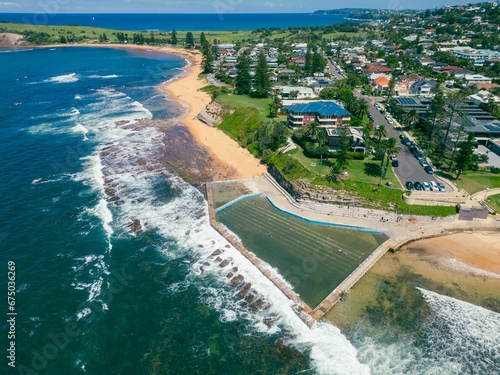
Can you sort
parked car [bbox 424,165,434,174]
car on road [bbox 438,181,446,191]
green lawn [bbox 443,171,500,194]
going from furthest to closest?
parked car [bbox 424,165,434,174] < green lawn [bbox 443,171,500,194] < car on road [bbox 438,181,446,191]

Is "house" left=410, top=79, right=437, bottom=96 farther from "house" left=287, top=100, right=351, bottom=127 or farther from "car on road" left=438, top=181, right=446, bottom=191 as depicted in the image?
"car on road" left=438, top=181, right=446, bottom=191

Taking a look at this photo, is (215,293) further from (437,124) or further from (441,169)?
(437,124)

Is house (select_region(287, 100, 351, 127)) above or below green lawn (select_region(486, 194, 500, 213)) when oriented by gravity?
above

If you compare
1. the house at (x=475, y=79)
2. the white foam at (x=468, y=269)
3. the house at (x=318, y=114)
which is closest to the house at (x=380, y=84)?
the house at (x=475, y=79)

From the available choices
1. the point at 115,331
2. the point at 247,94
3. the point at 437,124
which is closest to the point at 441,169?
the point at 437,124

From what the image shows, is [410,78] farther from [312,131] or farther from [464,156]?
[464,156]

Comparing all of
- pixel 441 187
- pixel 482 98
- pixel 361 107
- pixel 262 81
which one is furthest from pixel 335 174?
pixel 482 98

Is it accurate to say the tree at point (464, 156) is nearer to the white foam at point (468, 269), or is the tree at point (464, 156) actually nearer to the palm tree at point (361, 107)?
the white foam at point (468, 269)

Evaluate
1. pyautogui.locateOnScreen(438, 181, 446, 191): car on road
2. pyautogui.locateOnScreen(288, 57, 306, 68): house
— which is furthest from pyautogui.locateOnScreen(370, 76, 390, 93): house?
pyautogui.locateOnScreen(438, 181, 446, 191): car on road
